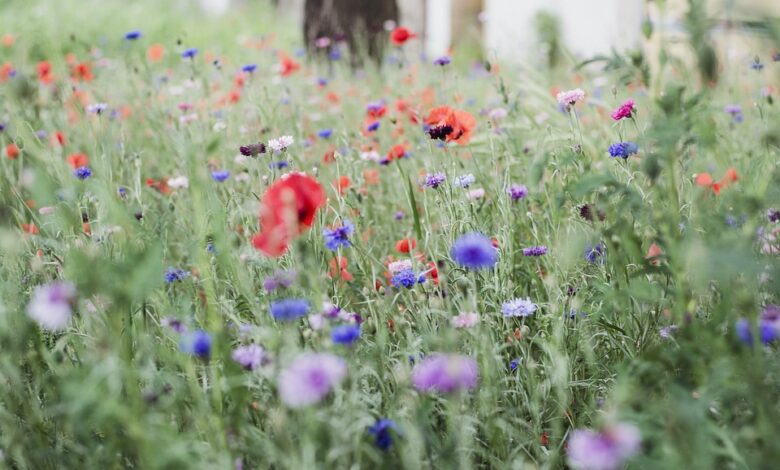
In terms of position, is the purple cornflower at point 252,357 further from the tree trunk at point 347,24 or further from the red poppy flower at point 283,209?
the tree trunk at point 347,24

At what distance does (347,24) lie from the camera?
5.54 m

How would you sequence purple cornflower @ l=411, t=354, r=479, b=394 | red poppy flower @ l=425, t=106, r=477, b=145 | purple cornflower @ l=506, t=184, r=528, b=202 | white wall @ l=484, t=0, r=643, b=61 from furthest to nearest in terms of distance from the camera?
white wall @ l=484, t=0, r=643, b=61
purple cornflower @ l=506, t=184, r=528, b=202
red poppy flower @ l=425, t=106, r=477, b=145
purple cornflower @ l=411, t=354, r=479, b=394

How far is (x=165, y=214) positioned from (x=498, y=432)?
134 centimetres

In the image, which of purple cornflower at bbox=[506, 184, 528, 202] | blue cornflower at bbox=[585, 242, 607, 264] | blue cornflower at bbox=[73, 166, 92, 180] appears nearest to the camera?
blue cornflower at bbox=[585, 242, 607, 264]

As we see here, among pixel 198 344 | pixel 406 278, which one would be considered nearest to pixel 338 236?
pixel 406 278

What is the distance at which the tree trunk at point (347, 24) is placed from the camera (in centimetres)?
550

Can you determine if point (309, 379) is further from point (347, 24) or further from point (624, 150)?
point (347, 24)

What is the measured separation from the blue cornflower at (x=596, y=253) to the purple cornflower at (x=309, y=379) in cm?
92

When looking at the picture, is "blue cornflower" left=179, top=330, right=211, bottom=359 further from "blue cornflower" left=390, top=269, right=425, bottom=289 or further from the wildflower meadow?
"blue cornflower" left=390, top=269, right=425, bottom=289

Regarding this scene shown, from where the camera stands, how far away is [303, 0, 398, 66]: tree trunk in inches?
216

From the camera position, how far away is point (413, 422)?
1.18m

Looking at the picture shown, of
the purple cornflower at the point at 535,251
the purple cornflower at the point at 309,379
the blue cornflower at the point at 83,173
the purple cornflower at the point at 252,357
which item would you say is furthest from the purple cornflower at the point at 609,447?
the blue cornflower at the point at 83,173

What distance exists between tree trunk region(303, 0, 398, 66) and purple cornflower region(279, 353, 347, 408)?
15.4 ft

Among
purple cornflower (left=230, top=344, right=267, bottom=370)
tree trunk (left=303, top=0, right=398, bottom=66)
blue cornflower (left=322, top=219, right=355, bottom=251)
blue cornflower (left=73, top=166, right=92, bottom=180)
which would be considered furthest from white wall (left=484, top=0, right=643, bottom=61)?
purple cornflower (left=230, top=344, right=267, bottom=370)
